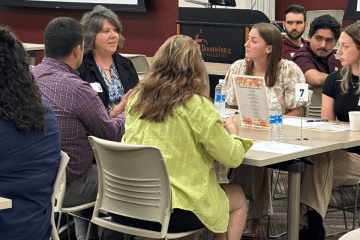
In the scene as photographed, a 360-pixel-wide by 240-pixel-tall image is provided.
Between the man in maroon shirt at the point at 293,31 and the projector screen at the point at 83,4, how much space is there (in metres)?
2.90

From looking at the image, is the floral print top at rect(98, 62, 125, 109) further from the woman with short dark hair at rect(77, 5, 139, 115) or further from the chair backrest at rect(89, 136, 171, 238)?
the chair backrest at rect(89, 136, 171, 238)

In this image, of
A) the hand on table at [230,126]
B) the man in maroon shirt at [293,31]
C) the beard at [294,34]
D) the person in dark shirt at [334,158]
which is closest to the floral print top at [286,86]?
the person in dark shirt at [334,158]

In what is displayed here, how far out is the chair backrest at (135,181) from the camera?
272 cm

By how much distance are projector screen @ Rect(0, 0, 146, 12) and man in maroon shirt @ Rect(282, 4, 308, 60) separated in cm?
290

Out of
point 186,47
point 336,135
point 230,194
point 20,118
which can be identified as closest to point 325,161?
point 336,135

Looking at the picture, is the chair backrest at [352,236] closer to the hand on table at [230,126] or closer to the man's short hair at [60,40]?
the hand on table at [230,126]

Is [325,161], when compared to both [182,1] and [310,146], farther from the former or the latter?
[182,1]

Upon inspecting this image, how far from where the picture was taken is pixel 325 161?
362 centimetres

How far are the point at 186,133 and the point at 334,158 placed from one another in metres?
1.44

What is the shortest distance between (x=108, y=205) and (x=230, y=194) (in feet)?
2.04

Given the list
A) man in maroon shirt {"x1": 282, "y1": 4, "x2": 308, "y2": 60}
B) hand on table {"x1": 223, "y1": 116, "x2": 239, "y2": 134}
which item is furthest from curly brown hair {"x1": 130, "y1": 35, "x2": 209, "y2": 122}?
man in maroon shirt {"x1": 282, "y1": 4, "x2": 308, "y2": 60}

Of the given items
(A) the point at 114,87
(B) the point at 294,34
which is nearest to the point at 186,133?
(A) the point at 114,87

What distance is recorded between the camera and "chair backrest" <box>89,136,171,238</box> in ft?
8.92

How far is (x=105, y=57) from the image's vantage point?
4461 millimetres
